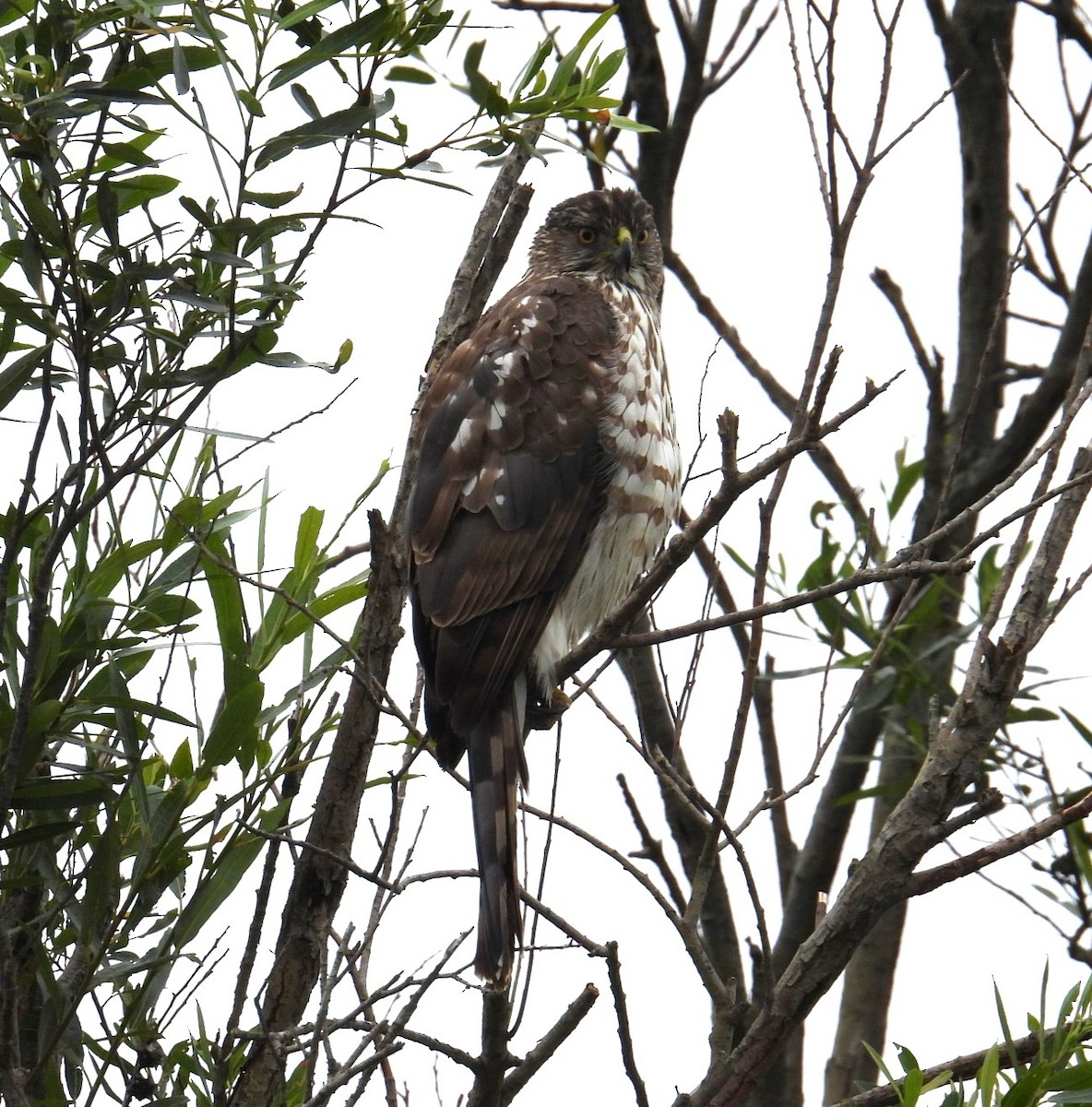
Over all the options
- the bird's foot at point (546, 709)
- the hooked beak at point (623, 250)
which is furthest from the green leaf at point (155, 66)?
the hooked beak at point (623, 250)

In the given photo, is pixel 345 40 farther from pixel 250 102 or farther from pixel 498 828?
pixel 498 828

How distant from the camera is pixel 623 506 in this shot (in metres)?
3.66

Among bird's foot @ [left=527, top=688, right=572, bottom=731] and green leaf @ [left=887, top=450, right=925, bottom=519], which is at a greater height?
green leaf @ [left=887, top=450, right=925, bottom=519]

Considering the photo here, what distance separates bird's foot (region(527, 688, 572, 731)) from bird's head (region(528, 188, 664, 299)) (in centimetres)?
149

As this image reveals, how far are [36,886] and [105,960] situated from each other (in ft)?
0.58

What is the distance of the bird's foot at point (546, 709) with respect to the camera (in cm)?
370

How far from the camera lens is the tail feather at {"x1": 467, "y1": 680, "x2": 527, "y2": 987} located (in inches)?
112

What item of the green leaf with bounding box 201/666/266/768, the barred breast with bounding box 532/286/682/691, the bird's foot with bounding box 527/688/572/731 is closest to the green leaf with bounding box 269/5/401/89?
the green leaf with bounding box 201/666/266/768

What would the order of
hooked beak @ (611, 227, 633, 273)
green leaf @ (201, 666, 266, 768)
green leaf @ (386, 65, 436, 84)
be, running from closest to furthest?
green leaf @ (386, 65, 436, 84) < green leaf @ (201, 666, 266, 768) < hooked beak @ (611, 227, 633, 273)

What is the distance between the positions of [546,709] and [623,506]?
543 mm

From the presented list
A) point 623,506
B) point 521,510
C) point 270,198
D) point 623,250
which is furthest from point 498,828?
point 623,250

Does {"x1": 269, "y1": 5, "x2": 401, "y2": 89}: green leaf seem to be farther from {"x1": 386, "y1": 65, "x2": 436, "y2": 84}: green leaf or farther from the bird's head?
the bird's head

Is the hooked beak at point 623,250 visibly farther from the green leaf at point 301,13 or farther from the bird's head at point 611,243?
the green leaf at point 301,13

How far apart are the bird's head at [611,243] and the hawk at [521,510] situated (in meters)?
0.56
